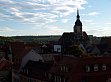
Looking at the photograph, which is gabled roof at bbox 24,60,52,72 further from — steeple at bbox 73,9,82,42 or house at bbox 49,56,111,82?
steeple at bbox 73,9,82,42

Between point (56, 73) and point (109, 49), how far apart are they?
6659 centimetres

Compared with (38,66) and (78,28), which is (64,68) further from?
(78,28)

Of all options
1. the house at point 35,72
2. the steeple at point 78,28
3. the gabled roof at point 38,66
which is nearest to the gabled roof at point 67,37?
the steeple at point 78,28

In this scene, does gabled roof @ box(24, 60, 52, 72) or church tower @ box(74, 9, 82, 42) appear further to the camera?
church tower @ box(74, 9, 82, 42)

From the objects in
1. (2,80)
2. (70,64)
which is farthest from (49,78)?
(2,80)

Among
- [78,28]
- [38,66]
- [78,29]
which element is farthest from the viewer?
[78,28]

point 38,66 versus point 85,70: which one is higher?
point 85,70

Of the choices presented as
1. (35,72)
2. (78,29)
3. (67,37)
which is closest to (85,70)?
(35,72)

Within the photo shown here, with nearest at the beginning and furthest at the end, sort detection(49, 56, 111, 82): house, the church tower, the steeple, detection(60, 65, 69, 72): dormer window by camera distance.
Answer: detection(49, 56, 111, 82): house
detection(60, 65, 69, 72): dormer window
the church tower
the steeple

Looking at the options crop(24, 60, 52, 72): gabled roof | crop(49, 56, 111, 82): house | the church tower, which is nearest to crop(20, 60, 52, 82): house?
crop(24, 60, 52, 72): gabled roof

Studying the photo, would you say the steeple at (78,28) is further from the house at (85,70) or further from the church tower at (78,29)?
the house at (85,70)

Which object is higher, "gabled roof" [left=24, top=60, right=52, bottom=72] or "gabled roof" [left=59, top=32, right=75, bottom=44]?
"gabled roof" [left=59, top=32, right=75, bottom=44]

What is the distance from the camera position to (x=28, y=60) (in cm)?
7750

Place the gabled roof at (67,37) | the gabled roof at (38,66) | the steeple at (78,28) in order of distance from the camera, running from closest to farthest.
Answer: the gabled roof at (38,66) < the gabled roof at (67,37) < the steeple at (78,28)
